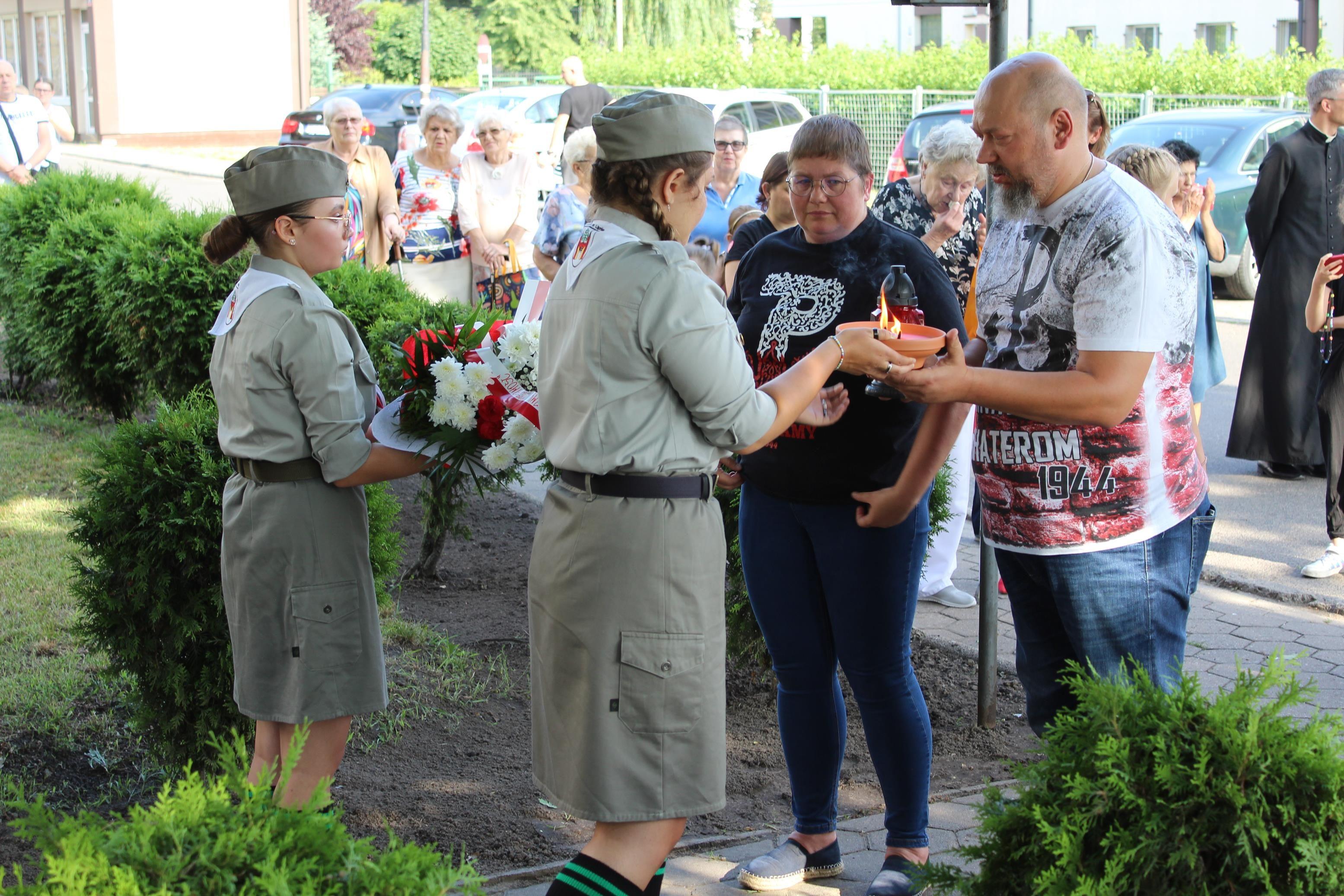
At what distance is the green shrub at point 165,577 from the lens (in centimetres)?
380

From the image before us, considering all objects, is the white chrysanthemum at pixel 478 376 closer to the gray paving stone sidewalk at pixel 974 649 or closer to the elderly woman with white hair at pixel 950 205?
the gray paving stone sidewalk at pixel 974 649

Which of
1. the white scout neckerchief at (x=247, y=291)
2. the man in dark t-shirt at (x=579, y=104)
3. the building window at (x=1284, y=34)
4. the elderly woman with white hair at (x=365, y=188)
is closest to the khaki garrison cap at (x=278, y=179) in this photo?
the white scout neckerchief at (x=247, y=291)

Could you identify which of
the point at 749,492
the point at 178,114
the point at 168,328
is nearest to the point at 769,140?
the point at 168,328

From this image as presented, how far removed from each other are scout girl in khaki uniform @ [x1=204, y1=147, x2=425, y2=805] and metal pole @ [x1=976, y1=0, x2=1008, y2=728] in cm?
→ 217

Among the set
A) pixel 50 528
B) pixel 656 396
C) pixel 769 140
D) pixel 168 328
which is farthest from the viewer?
pixel 769 140

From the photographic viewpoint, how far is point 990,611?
457cm

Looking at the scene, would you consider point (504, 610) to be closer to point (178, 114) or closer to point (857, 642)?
point (857, 642)

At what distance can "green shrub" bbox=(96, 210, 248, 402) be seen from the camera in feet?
24.8

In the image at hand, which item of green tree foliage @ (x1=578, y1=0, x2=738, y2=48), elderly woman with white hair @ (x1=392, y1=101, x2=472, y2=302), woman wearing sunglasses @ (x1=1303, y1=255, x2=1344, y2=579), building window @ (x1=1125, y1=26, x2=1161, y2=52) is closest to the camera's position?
woman wearing sunglasses @ (x1=1303, y1=255, x2=1344, y2=579)

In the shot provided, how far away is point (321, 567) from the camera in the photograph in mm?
3160

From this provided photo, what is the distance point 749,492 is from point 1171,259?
1.29m

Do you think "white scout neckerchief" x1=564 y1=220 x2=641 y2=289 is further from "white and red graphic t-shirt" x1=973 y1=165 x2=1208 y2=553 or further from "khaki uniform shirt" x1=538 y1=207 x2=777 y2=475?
"white and red graphic t-shirt" x1=973 y1=165 x2=1208 y2=553

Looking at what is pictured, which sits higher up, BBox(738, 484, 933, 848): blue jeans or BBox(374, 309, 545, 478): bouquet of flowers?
BBox(374, 309, 545, 478): bouquet of flowers

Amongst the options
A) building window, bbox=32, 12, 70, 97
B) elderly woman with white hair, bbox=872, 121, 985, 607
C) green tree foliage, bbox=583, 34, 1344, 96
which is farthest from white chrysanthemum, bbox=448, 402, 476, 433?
building window, bbox=32, 12, 70, 97
